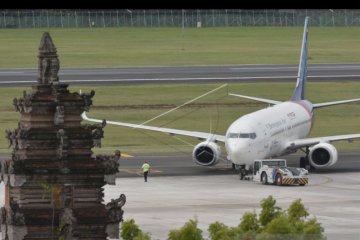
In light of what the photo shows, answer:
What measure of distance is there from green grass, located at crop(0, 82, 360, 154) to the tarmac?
46.6ft

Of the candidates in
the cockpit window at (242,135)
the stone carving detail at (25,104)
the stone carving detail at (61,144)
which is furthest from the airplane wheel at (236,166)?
the stone carving detail at (61,144)

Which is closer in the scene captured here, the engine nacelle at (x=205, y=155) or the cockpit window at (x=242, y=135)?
the cockpit window at (x=242, y=135)

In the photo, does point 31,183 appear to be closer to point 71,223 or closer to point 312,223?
point 71,223

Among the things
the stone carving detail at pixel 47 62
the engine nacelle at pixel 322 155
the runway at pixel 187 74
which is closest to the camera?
the stone carving detail at pixel 47 62

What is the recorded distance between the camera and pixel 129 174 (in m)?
66.6

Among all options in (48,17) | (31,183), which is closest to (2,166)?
(31,183)

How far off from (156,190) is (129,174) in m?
7.08

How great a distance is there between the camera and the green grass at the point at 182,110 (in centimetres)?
8362

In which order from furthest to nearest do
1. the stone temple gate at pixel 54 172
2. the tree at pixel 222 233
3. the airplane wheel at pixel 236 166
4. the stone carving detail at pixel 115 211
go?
1. the airplane wheel at pixel 236 166
2. the stone carving detail at pixel 115 211
3. the stone temple gate at pixel 54 172
4. the tree at pixel 222 233

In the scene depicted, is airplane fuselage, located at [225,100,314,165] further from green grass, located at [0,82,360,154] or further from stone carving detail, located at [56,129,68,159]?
stone carving detail, located at [56,129,68,159]

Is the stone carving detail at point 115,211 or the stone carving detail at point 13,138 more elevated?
the stone carving detail at point 13,138

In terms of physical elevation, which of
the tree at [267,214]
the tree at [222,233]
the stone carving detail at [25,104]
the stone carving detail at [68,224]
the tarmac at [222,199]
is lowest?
the tarmac at [222,199]

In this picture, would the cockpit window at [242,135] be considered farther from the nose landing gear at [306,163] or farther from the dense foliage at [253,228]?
the dense foliage at [253,228]

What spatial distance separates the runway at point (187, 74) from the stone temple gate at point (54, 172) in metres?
78.5
